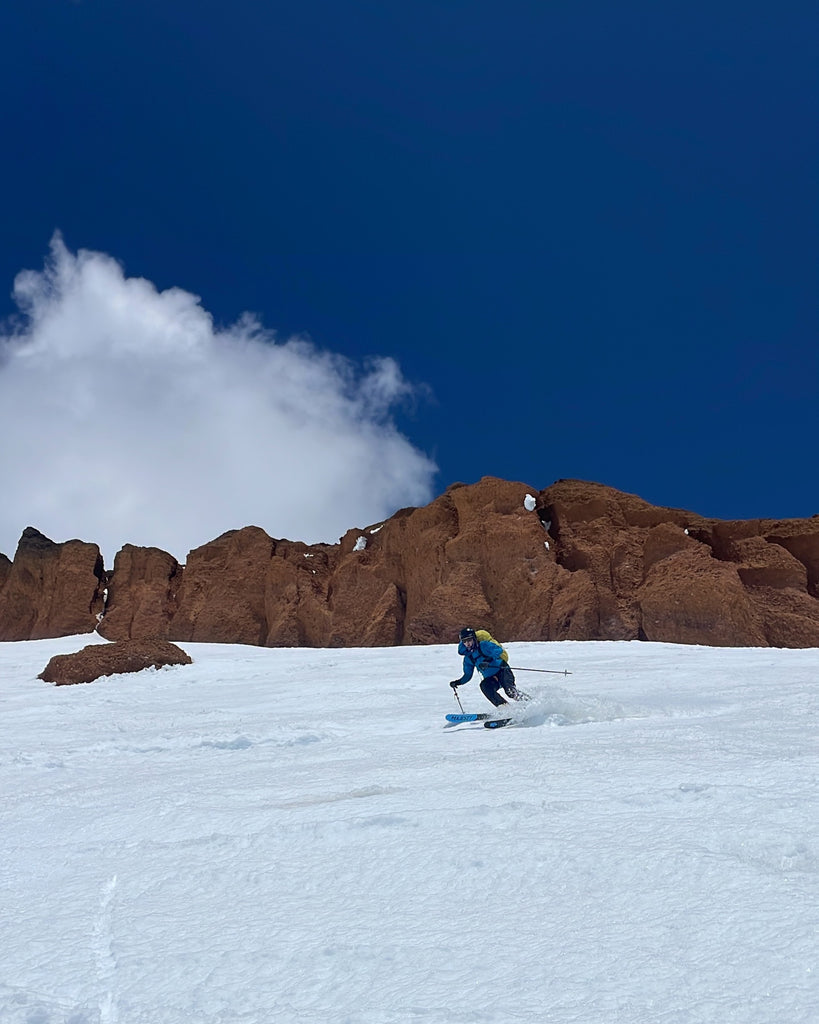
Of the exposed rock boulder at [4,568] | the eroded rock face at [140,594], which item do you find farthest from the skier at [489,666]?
the exposed rock boulder at [4,568]

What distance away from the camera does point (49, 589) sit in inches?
1558

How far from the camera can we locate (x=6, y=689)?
14.3m

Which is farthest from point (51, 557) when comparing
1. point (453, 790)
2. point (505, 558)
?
point (453, 790)

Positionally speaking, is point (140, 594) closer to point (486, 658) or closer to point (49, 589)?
point (49, 589)

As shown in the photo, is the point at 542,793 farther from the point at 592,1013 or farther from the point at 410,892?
the point at 592,1013

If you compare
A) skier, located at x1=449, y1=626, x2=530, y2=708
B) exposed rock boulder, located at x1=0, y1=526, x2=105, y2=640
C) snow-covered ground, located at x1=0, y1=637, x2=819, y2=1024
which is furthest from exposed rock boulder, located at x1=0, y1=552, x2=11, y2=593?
snow-covered ground, located at x1=0, y1=637, x2=819, y2=1024

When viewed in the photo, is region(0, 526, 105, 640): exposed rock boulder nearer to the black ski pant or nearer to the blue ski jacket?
the blue ski jacket

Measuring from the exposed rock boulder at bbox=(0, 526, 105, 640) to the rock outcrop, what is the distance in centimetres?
327

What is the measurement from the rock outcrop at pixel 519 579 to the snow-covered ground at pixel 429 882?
1926cm

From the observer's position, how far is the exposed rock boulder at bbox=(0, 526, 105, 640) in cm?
3838

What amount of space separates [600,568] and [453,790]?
922 inches

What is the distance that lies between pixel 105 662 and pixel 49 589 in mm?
27789

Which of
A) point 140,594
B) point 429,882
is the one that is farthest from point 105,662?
point 140,594

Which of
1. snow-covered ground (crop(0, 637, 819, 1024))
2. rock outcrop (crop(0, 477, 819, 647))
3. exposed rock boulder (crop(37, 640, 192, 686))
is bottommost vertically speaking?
snow-covered ground (crop(0, 637, 819, 1024))
